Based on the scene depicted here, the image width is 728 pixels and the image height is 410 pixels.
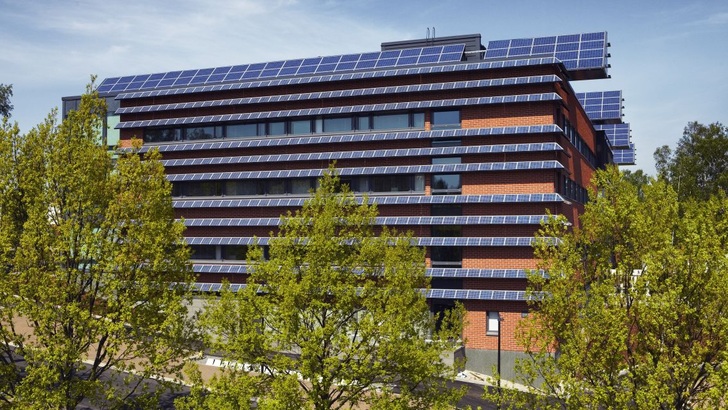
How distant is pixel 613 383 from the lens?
60.4ft

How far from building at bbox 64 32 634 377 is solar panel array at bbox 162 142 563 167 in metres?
0.10

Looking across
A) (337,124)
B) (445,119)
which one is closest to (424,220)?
(445,119)

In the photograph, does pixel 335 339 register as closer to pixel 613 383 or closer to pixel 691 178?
pixel 613 383

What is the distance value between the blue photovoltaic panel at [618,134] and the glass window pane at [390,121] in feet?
122

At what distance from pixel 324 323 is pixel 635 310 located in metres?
9.58

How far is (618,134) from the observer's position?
260 ft

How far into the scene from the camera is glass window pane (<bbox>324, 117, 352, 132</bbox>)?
49.9 m

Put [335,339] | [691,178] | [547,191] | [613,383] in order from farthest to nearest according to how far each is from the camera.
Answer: [691,178] < [547,191] < [335,339] < [613,383]

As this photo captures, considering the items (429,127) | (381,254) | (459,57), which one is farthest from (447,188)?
(381,254)

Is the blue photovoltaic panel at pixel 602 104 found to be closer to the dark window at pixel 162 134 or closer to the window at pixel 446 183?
the window at pixel 446 183

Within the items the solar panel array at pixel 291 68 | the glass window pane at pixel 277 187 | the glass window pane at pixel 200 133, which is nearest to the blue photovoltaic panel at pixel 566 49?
the solar panel array at pixel 291 68

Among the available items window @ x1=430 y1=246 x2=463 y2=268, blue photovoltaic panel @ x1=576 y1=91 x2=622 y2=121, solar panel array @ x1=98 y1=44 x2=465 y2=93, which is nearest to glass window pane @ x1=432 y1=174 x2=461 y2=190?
window @ x1=430 y1=246 x2=463 y2=268

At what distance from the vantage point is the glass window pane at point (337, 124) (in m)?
49.9

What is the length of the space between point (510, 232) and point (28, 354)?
3045 centimetres
